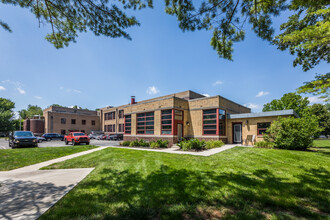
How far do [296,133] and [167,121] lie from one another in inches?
457

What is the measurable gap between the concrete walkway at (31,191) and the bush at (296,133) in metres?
13.2

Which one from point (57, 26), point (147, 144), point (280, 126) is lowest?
point (147, 144)

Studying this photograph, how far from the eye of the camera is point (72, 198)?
12.1ft

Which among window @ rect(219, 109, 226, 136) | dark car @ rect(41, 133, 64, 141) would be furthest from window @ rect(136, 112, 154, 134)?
dark car @ rect(41, 133, 64, 141)

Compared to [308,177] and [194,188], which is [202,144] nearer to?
[308,177]

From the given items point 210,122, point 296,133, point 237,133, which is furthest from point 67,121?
point 296,133

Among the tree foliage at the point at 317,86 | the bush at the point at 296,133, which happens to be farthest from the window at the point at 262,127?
the tree foliage at the point at 317,86

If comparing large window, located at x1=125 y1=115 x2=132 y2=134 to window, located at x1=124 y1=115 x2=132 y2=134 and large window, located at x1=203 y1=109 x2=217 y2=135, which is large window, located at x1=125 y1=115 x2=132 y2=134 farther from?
large window, located at x1=203 y1=109 x2=217 y2=135

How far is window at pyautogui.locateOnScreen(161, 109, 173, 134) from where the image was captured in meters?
17.9

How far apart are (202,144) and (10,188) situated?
10.9m

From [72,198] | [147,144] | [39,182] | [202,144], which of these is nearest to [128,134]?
[147,144]

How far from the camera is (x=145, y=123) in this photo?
2088 cm

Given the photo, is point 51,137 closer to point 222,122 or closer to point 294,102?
point 222,122

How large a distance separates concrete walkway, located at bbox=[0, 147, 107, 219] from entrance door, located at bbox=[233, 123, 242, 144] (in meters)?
16.7
